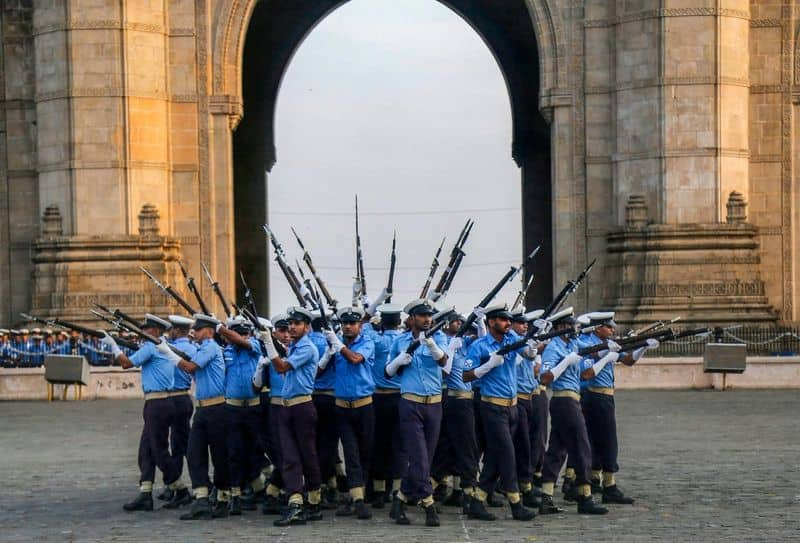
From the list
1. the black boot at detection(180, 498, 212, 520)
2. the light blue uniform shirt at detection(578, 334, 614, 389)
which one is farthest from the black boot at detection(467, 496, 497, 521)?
the black boot at detection(180, 498, 212, 520)

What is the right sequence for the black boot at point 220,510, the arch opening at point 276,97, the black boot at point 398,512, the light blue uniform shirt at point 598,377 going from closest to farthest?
the black boot at point 398,512 → the black boot at point 220,510 → the light blue uniform shirt at point 598,377 → the arch opening at point 276,97

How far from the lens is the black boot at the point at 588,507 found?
17.7 meters

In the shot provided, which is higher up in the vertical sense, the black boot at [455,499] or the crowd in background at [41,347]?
the crowd in background at [41,347]

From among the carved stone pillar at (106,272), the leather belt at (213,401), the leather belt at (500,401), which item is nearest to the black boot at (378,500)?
the leather belt at (500,401)

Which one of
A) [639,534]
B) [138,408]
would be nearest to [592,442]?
[639,534]

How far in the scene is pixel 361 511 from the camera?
17.5 m

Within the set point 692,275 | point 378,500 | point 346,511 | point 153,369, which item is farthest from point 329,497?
point 692,275

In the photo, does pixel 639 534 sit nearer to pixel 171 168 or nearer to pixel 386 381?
pixel 386 381

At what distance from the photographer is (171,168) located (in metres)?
37.4

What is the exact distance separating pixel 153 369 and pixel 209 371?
3.27ft

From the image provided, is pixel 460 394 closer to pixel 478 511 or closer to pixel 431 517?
pixel 478 511

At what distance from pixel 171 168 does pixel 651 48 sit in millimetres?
9938

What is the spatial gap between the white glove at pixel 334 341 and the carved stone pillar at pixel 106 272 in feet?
59.4

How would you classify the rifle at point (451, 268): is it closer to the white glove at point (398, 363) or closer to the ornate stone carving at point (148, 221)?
the white glove at point (398, 363)
